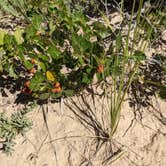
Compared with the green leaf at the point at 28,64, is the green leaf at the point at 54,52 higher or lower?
higher

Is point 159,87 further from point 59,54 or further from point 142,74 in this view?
point 59,54

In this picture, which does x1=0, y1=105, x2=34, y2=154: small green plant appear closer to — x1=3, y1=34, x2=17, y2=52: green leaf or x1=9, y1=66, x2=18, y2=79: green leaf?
x1=9, y1=66, x2=18, y2=79: green leaf

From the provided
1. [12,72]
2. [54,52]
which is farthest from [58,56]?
[12,72]

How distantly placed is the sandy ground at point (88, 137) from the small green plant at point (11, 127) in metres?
0.03

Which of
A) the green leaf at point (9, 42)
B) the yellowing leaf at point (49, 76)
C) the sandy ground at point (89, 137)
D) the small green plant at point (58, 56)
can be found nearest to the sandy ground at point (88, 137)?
the sandy ground at point (89, 137)

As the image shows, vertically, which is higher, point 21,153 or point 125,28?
point 125,28

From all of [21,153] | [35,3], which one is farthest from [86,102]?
[35,3]

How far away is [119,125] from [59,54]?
0.47 m

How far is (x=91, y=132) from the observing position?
205cm

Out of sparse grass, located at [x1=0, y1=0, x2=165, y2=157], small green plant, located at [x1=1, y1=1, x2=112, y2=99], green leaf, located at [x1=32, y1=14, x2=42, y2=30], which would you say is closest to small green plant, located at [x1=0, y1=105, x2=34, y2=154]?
sparse grass, located at [x1=0, y1=0, x2=165, y2=157]

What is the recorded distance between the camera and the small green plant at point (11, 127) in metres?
2.07

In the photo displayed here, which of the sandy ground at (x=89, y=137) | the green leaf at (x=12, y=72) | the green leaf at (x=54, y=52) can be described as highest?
the green leaf at (x=54, y=52)

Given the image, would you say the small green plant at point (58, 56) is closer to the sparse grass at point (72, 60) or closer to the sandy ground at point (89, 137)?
the sparse grass at point (72, 60)

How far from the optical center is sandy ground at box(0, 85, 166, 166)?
195 centimetres
